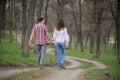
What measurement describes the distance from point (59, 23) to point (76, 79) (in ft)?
11.4

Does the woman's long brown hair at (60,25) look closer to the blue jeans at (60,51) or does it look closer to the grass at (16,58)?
the blue jeans at (60,51)

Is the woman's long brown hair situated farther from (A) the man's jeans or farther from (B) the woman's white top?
(A) the man's jeans

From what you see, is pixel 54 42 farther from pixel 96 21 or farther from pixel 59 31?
pixel 96 21

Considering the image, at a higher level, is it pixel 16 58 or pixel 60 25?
pixel 60 25

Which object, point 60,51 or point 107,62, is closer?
point 60,51

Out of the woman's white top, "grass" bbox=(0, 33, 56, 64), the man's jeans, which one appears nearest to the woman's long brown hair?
the woman's white top

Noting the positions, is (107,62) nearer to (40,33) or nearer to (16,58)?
(16,58)

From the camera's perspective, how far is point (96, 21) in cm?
4097

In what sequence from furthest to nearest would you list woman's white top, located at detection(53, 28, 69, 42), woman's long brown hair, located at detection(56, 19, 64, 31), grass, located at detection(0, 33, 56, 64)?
grass, located at detection(0, 33, 56, 64) < woman's white top, located at detection(53, 28, 69, 42) < woman's long brown hair, located at detection(56, 19, 64, 31)

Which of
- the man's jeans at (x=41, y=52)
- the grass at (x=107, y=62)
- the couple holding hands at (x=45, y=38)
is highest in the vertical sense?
the couple holding hands at (x=45, y=38)

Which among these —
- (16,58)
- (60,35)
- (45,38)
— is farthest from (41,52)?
(16,58)

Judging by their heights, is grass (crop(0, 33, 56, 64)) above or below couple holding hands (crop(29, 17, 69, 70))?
below

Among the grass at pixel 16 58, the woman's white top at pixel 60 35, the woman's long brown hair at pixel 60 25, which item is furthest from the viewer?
the grass at pixel 16 58

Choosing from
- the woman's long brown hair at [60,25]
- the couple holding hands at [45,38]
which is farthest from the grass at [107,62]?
the woman's long brown hair at [60,25]
